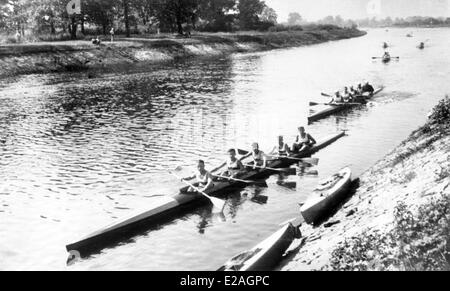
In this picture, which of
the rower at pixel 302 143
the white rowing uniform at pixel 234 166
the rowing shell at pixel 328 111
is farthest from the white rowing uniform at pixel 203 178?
the rowing shell at pixel 328 111

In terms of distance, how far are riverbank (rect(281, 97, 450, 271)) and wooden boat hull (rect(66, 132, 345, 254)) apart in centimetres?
458

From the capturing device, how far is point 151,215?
15672 millimetres

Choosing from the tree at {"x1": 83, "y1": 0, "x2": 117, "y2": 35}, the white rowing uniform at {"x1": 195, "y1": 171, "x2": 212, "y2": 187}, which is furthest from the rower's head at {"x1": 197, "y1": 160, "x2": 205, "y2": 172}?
the tree at {"x1": 83, "y1": 0, "x2": 117, "y2": 35}

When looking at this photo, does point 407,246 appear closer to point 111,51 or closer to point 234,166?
point 234,166

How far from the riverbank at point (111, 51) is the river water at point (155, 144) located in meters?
3.95

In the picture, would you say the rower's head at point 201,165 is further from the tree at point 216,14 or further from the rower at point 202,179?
the tree at point 216,14

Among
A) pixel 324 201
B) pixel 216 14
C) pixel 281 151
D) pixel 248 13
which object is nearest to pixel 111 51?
pixel 281 151

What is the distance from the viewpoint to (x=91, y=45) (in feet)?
219

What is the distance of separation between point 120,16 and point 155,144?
260 ft

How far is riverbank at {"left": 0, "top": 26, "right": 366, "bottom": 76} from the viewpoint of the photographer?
57281 mm

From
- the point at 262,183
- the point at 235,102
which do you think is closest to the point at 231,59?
the point at 235,102
